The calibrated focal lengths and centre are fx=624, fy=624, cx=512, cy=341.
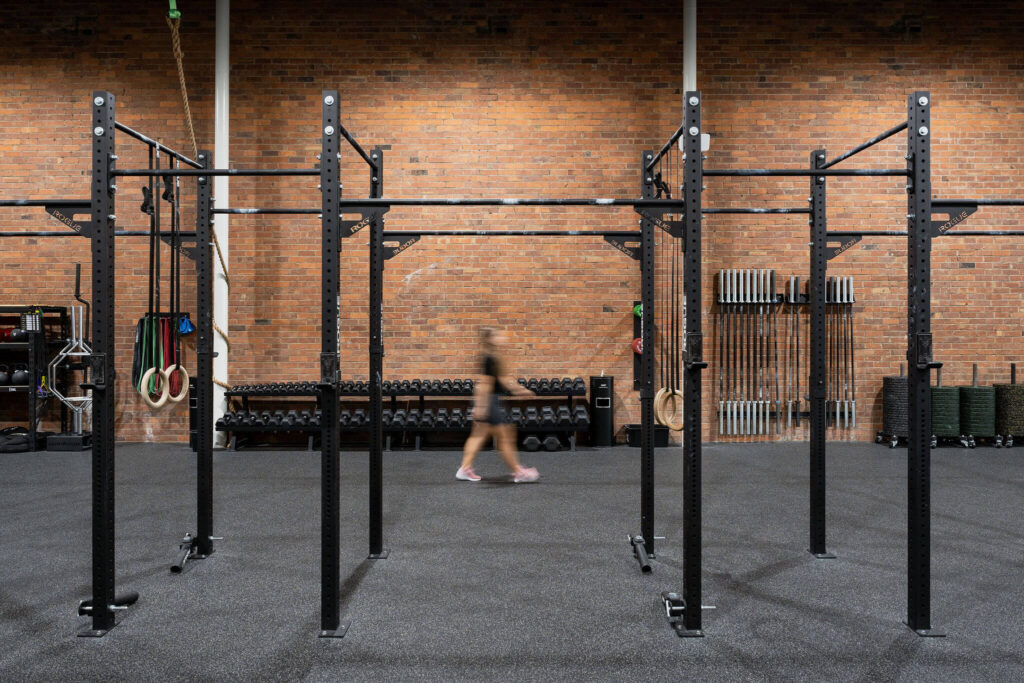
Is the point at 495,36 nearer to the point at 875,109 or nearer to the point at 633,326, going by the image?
the point at 633,326

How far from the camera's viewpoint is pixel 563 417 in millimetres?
6883

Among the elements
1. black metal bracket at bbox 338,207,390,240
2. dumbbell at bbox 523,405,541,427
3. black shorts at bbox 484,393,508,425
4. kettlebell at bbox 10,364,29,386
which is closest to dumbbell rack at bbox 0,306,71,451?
kettlebell at bbox 10,364,29,386

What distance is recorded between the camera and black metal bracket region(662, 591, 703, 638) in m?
2.58

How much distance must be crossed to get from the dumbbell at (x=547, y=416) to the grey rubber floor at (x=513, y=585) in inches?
58.3

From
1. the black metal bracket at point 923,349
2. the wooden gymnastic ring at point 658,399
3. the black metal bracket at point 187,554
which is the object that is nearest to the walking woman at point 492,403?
the wooden gymnastic ring at point 658,399

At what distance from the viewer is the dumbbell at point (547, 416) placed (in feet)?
22.5

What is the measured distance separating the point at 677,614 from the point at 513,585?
2.76 ft

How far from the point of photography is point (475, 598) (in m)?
2.99

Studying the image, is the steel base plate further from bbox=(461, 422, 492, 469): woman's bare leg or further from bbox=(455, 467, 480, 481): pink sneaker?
bbox=(455, 467, 480, 481): pink sneaker

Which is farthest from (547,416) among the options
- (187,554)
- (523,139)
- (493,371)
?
(187,554)

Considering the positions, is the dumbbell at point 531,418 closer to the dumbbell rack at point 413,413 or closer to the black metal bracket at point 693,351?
the dumbbell rack at point 413,413

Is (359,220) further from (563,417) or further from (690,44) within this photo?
(690,44)

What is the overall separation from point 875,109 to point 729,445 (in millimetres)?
4380

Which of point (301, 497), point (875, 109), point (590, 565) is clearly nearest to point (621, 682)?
point (590, 565)
